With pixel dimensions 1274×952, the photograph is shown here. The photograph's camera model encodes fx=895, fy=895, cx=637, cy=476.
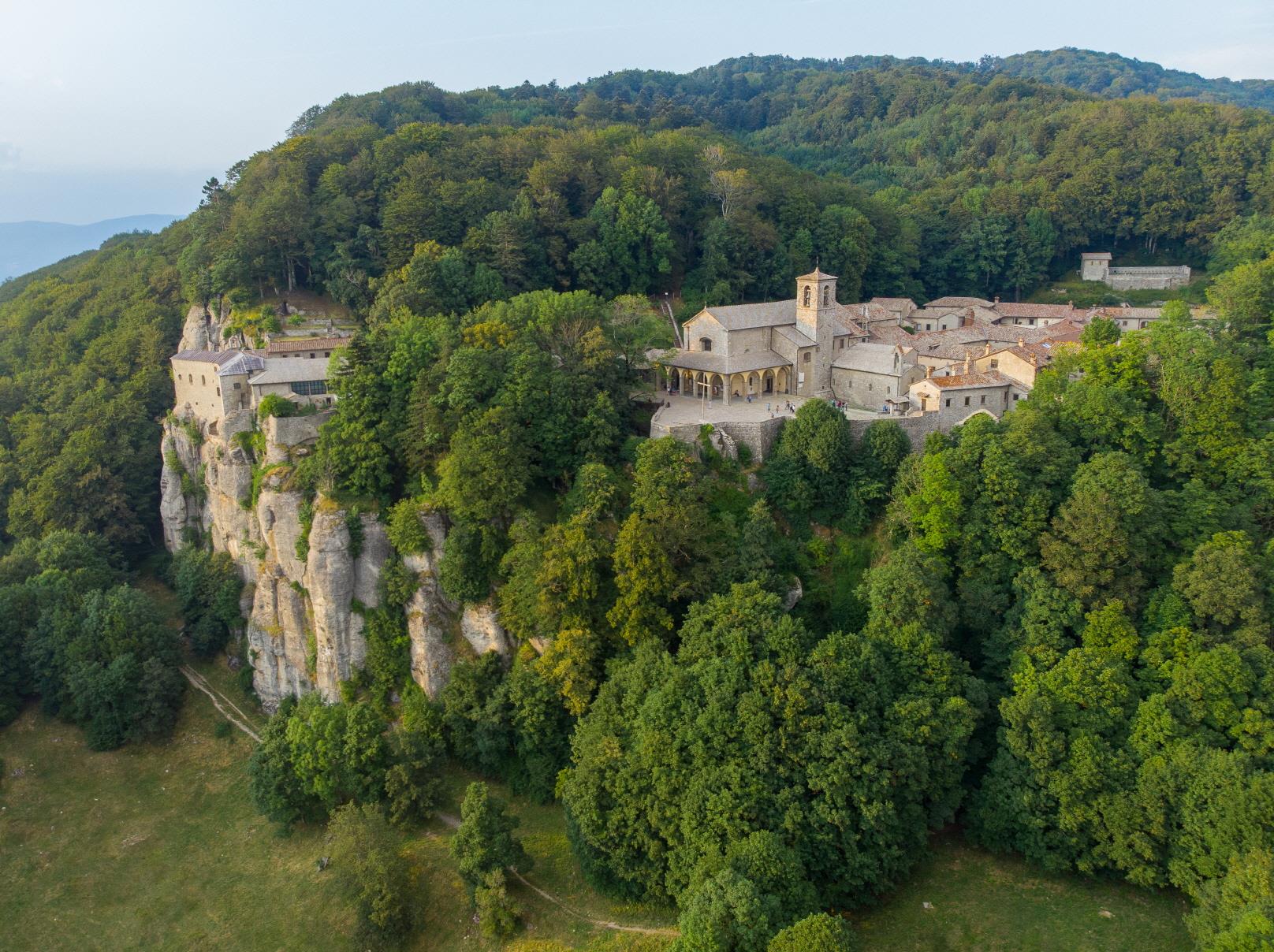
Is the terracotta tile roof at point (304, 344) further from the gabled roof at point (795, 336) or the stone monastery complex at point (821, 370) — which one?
the gabled roof at point (795, 336)

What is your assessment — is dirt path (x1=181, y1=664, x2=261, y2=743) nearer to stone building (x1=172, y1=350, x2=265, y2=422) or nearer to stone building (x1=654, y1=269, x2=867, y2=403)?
stone building (x1=172, y1=350, x2=265, y2=422)

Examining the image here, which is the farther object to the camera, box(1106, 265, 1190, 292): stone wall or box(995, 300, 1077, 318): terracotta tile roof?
box(1106, 265, 1190, 292): stone wall

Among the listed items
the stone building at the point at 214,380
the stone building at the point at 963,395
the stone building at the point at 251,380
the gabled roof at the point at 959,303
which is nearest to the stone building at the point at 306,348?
the stone building at the point at 251,380

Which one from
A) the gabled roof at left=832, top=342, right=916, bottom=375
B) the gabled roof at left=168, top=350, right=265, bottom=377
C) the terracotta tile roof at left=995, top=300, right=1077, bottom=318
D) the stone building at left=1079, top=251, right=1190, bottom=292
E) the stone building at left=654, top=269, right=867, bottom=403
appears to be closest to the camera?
the gabled roof at left=832, top=342, right=916, bottom=375

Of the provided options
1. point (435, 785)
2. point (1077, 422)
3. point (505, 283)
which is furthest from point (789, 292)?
point (435, 785)

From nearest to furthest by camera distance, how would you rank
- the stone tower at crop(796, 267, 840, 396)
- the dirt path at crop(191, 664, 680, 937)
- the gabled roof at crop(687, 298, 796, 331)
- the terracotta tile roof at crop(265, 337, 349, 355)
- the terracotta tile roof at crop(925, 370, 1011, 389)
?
the dirt path at crop(191, 664, 680, 937), the terracotta tile roof at crop(925, 370, 1011, 389), the gabled roof at crop(687, 298, 796, 331), the stone tower at crop(796, 267, 840, 396), the terracotta tile roof at crop(265, 337, 349, 355)

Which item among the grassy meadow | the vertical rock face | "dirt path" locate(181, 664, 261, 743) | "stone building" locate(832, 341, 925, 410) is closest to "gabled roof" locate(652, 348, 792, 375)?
"stone building" locate(832, 341, 925, 410)

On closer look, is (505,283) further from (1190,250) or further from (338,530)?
(1190,250)

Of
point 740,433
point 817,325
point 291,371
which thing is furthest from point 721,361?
point 291,371
